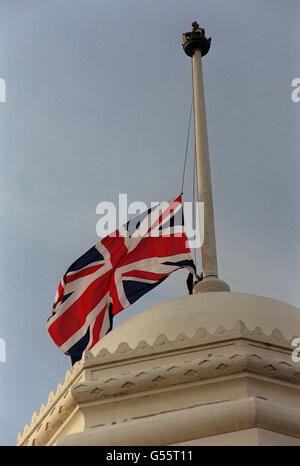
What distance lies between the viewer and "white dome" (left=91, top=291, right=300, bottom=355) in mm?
16406

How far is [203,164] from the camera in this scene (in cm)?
2147

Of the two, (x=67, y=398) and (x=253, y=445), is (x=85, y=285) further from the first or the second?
(x=253, y=445)

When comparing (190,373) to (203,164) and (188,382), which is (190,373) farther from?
(203,164)

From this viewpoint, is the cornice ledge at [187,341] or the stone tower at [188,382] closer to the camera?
the stone tower at [188,382]

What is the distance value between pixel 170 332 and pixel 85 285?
4211 millimetres

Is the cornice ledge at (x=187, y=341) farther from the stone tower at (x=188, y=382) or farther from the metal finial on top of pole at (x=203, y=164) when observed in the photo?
the metal finial on top of pole at (x=203, y=164)

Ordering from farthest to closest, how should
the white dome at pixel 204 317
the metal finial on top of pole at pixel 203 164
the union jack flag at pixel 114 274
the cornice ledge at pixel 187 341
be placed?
the union jack flag at pixel 114 274, the metal finial on top of pole at pixel 203 164, the white dome at pixel 204 317, the cornice ledge at pixel 187 341

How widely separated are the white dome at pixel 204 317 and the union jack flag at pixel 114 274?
2.21 m

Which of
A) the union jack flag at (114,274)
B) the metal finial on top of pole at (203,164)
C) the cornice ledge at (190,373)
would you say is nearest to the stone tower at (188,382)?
the cornice ledge at (190,373)

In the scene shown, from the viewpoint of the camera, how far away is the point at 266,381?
15281 mm

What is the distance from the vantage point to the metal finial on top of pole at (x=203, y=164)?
61.5 feet

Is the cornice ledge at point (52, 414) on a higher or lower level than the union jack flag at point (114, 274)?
lower

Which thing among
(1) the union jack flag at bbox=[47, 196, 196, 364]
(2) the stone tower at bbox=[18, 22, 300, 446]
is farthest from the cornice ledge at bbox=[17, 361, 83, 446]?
(1) the union jack flag at bbox=[47, 196, 196, 364]
